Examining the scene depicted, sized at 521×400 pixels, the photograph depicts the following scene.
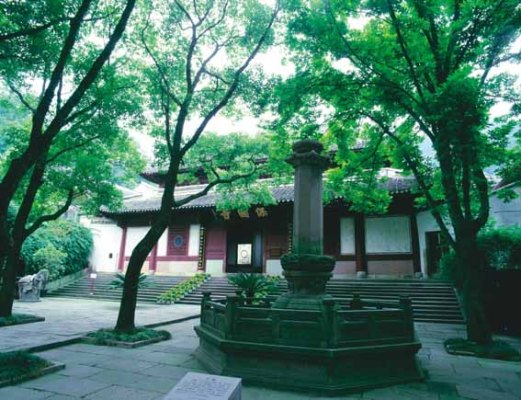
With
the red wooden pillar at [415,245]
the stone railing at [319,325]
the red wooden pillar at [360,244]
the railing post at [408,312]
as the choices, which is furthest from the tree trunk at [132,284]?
the red wooden pillar at [415,245]

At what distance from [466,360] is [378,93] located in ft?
16.9

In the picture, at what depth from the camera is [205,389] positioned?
2580mm

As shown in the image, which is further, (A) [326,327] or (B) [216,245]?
(B) [216,245]

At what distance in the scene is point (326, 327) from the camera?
4586 mm

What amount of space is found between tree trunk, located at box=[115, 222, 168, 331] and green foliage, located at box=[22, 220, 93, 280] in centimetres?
1205

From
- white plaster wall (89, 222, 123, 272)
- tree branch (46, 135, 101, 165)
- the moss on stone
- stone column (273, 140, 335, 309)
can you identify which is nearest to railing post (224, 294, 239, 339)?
stone column (273, 140, 335, 309)

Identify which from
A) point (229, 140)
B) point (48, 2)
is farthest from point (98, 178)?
point (48, 2)

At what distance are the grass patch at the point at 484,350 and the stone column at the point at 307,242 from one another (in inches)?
125

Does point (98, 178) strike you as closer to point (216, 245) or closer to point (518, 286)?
point (216, 245)

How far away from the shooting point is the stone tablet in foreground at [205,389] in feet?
8.08

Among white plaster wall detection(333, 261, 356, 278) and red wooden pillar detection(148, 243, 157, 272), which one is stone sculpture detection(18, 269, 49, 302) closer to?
red wooden pillar detection(148, 243, 157, 272)

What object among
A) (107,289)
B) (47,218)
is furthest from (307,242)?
(107,289)

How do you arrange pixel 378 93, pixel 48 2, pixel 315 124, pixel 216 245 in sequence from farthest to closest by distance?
1. pixel 216 245
2. pixel 315 124
3. pixel 378 93
4. pixel 48 2

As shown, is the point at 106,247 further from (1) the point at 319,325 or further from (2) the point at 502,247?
(2) the point at 502,247
